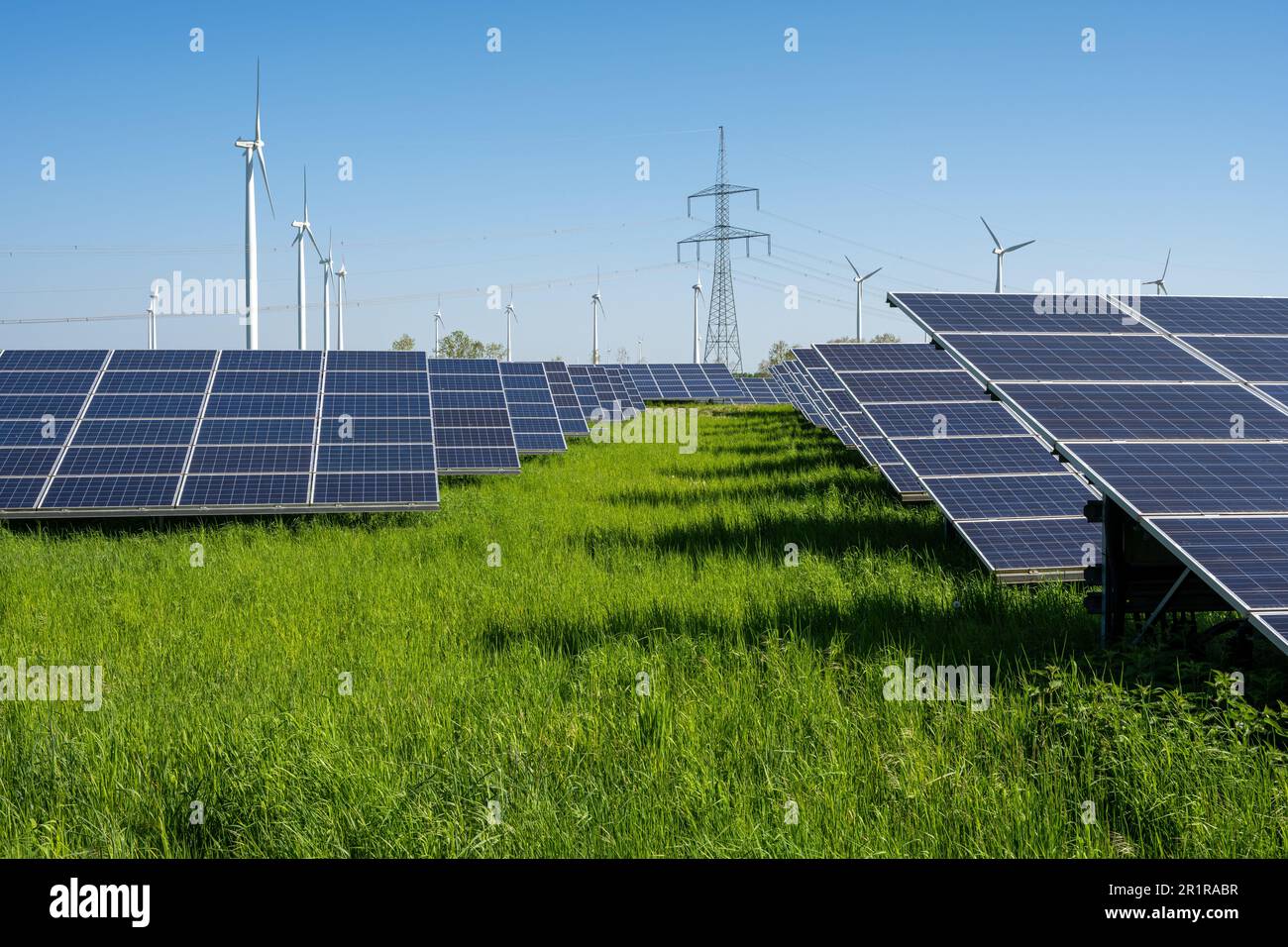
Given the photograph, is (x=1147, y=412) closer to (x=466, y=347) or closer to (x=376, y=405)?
(x=376, y=405)

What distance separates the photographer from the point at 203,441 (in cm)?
1628

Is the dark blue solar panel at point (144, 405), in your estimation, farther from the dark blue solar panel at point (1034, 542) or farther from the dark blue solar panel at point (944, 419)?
the dark blue solar panel at point (1034, 542)

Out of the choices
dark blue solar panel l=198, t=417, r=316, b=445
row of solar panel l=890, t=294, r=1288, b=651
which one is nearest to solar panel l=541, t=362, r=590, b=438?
dark blue solar panel l=198, t=417, r=316, b=445

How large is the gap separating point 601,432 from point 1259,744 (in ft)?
97.0

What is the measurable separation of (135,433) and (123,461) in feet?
3.18

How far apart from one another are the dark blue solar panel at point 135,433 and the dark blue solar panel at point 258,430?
30 cm

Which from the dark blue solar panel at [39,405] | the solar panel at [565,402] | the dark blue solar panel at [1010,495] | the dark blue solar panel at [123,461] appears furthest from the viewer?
the solar panel at [565,402]

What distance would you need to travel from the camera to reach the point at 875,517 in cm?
1619

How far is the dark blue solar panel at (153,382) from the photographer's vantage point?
1772 cm

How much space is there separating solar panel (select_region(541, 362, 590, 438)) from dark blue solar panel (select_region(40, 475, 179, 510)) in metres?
16.8

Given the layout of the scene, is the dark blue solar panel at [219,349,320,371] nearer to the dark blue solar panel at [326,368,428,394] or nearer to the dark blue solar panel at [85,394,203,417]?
the dark blue solar panel at [326,368,428,394]

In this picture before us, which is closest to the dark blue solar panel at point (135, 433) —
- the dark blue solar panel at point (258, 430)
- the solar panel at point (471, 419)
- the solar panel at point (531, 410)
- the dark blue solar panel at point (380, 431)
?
the dark blue solar panel at point (258, 430)
